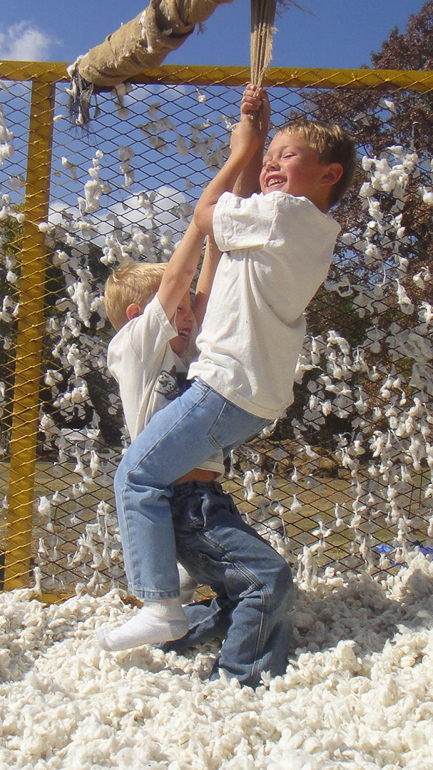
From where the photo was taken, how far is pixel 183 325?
2072 mm

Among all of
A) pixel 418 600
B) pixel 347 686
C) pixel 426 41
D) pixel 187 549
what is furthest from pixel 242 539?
pixel 426 41

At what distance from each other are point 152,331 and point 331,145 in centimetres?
71

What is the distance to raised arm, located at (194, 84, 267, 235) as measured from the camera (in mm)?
1801

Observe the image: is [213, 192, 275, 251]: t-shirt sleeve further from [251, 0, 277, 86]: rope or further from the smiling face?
[251, 0, 277, 86]: rope

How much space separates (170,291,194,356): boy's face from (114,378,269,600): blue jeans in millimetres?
286

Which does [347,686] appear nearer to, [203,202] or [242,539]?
[242,539]

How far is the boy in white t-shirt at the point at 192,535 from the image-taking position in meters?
1.83

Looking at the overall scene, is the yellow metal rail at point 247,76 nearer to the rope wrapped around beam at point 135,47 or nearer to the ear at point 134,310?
the rope wrapped around beam at point 135,47

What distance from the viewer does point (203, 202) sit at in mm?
1816

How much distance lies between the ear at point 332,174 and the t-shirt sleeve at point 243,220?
26cm

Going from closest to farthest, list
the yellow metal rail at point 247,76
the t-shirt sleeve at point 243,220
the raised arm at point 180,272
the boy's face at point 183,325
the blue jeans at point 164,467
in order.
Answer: the t-shirt sleeve at point 243,220, the blue jeans at point 164,467, the raised arm at point 180,272, the boy's face at point 183,325, the yellow metal rail at point 247,76

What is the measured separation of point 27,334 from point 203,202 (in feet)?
3.26

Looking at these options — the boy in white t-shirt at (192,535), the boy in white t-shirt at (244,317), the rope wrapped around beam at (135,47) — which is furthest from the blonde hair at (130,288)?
the rope wrapped around beam at (135,47)

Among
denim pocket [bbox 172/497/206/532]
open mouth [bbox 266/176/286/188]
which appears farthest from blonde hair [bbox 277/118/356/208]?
denim pocket [bbox 172/497/206/532]
